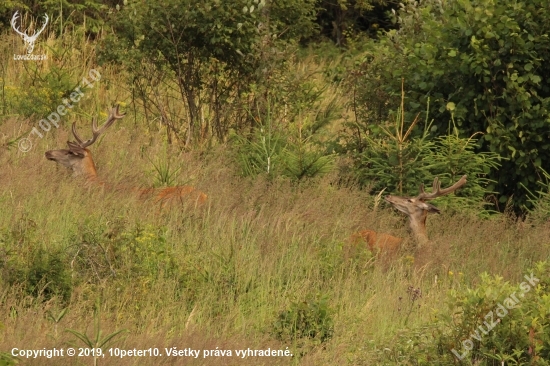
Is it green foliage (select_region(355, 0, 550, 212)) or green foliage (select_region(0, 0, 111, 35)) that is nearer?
green foliage (select_region(355, 0, 550, 212))

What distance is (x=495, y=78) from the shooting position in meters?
9.62

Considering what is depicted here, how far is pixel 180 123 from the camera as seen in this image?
11531 millimetres

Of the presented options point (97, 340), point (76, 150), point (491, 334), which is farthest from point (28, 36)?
point (491, 334)

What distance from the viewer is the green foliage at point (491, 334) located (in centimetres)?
526

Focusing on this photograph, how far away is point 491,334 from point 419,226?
2.97 meters

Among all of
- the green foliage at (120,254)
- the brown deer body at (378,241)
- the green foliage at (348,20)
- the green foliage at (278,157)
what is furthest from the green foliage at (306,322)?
the green foliage at (348,20)

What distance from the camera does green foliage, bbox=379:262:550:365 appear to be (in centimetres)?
526

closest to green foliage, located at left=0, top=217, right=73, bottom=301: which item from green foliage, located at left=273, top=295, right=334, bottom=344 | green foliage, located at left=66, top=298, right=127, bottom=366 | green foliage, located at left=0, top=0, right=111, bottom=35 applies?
green foliage, located at left=66, top=298, right=127, bottom=366

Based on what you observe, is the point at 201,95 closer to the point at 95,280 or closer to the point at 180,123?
the point at 180,123

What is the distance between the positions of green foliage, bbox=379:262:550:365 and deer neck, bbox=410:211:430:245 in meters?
2.57

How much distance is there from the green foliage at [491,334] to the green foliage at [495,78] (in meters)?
4.16

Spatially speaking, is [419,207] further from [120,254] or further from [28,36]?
[28,36]

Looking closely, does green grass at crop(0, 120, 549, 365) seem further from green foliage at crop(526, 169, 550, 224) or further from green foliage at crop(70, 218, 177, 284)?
green foliage at crop(526, 169, 550, 224)

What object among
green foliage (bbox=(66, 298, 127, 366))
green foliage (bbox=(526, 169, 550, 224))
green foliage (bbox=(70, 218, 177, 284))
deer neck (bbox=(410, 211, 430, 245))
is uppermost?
green foliage (bbox=(66, 298, 127, 366))
